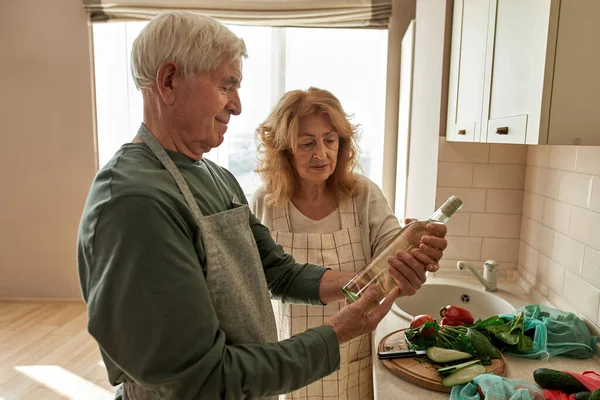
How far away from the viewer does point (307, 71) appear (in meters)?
3.41

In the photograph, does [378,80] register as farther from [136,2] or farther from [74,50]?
[74,50]

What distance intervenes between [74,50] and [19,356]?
7.30ft

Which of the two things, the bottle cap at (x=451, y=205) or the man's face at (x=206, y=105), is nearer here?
the man's face at (x=206, y=105)

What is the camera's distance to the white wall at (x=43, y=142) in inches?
133

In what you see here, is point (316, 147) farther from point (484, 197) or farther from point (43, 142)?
point (43, 142)

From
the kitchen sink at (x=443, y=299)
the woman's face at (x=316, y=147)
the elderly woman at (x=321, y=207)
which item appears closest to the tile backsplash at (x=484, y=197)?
the kitchen sink at (x=443, y=299)

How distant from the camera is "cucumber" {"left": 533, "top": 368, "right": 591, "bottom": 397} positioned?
3.08 feet

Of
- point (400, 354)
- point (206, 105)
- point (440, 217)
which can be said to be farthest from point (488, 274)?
point (206, 105)

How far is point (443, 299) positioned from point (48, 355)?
244 centimetres

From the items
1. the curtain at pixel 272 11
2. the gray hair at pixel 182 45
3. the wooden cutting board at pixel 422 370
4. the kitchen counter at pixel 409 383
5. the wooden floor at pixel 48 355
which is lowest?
the wooden floor at pixel 48 355

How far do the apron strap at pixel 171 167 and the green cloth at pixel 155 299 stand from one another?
0.06 feet

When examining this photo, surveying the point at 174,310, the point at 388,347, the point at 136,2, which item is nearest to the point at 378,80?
the point at 136,2

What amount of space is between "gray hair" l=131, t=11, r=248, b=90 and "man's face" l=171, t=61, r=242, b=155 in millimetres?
20

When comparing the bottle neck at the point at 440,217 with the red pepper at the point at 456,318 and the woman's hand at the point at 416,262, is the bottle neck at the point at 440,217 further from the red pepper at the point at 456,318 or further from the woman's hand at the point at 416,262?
the red pepper at the point at 456,318
